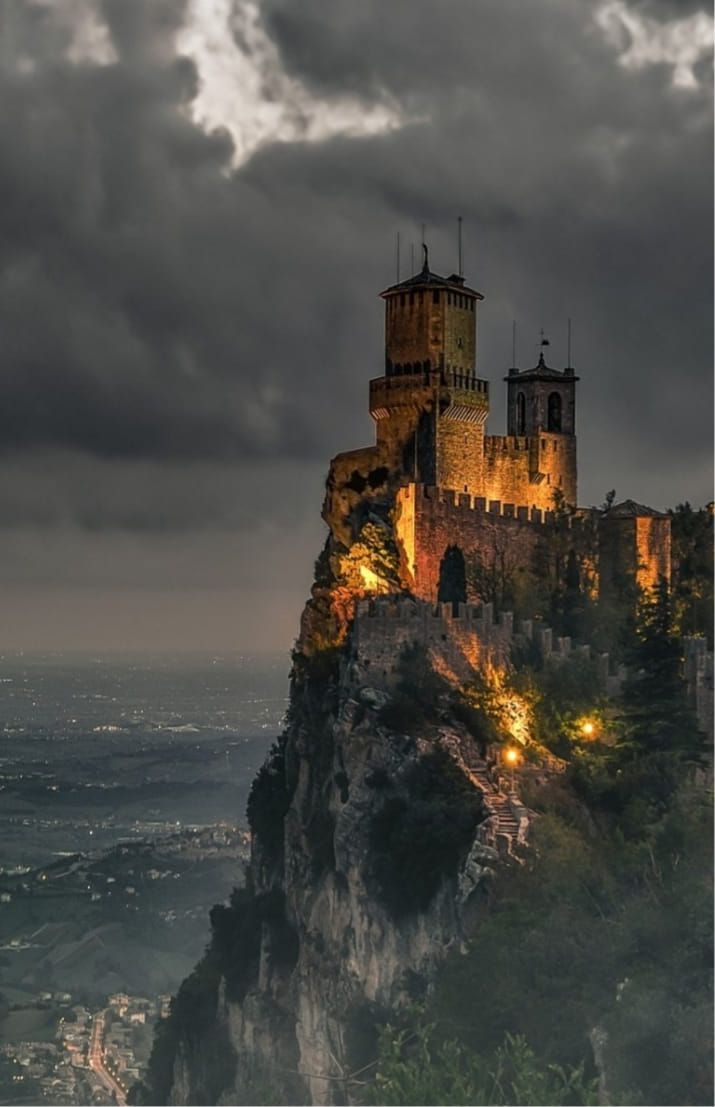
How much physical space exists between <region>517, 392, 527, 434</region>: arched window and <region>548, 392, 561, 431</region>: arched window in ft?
1.68

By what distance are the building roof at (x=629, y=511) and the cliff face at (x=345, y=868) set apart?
4173mm

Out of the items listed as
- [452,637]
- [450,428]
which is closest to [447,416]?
[450,428]

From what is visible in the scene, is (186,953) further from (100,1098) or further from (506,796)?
(506,796)

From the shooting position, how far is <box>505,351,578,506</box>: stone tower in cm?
4250

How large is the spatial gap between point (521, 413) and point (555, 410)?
2.31 feet

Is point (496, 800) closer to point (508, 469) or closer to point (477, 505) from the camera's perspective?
point (477, 505)

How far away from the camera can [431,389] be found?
41688 millimetres

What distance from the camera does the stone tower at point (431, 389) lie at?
41.4m

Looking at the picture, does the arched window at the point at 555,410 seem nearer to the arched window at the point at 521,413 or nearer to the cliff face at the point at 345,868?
the arched window at the point at 521,413

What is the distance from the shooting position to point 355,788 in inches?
1435

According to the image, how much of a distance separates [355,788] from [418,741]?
1.74 m

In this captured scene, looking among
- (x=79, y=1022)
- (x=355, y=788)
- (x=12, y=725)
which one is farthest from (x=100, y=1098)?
(x=12, y=725)

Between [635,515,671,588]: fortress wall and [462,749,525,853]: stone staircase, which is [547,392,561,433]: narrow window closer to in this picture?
[635,515,671,588]: fortress wall

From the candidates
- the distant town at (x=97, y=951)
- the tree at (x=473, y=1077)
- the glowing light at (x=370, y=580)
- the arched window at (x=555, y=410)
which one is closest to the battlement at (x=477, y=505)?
the glowing light at (x=370, y=580)
